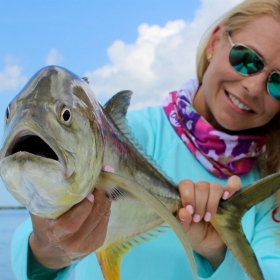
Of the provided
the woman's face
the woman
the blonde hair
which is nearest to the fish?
the woman

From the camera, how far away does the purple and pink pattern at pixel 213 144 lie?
1943 millimetres

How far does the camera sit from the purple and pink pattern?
194 cm

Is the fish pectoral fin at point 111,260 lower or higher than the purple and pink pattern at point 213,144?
lower

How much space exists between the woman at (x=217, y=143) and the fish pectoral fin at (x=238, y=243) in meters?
0.05

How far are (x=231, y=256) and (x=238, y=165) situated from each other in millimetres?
584

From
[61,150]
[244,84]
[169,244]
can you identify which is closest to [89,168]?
[61,150]

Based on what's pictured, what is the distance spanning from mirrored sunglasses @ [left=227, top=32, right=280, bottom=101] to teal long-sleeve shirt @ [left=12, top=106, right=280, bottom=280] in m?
0.42

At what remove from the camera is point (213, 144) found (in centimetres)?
195

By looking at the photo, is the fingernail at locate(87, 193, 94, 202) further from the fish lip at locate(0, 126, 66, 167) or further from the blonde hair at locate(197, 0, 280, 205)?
the blonde hair at locate(197, 0, 280, 205)

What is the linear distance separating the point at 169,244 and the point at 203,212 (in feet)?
1.25

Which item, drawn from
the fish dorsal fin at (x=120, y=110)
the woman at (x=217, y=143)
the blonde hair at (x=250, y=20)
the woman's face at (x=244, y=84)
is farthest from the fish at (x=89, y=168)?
the blonde hair at (x=250, y=20)

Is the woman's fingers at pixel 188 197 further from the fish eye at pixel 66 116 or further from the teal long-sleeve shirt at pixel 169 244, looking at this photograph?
the fish eye at pixel 66 116

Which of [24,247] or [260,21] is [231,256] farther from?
[260,21]

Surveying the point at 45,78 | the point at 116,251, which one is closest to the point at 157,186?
the point at 116,251
